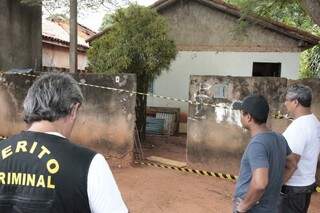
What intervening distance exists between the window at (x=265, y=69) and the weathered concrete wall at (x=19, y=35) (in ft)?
22.8

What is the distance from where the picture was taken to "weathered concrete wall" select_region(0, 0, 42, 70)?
10359mm

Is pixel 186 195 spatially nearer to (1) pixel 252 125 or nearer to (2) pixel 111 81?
(2) pixel 111 81

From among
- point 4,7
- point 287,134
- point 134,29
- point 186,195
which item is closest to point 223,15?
point 134,29

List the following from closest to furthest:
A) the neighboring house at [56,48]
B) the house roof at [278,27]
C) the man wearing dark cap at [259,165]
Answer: the man wearing dark cap at [259,165], the house roof at [278,27], the neighboring house at [56,48]

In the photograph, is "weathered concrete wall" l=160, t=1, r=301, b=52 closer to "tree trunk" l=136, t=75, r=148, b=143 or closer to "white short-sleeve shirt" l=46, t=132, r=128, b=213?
"tree trunk" l=136, t=75, r=148, b=143

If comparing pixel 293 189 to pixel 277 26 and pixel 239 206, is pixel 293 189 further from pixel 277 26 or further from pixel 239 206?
pixel 277 26

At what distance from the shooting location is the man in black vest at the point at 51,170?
1.71m

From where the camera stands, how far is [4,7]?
10.4 meters

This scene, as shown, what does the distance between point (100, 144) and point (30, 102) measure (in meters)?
6.63

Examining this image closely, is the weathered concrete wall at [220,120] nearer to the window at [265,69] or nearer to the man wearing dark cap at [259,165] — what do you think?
the man wearing dark cap at [259,165]

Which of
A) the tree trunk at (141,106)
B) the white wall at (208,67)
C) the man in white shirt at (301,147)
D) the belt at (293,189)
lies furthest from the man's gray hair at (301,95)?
the white wall at (208,67)

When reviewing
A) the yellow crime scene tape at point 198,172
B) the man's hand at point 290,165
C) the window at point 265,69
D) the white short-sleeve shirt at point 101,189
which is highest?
the window at point 265,69

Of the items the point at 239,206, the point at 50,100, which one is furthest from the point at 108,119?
the point at 50,100

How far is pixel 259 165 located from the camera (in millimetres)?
2812
